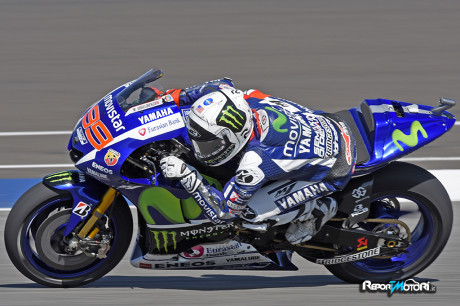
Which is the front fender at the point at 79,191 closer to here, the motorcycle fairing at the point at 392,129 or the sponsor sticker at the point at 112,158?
the sponsor sticker at the point at 112,158

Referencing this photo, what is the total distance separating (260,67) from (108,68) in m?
2.03

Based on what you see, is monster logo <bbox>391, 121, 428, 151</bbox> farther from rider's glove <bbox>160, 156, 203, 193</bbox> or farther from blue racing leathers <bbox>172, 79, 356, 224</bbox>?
rider's glove <bbox>160, 156, 203, 193</bbox>

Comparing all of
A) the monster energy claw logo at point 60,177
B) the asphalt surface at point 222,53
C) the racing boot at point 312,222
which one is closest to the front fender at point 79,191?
the monster energy claw logo at point 60,177

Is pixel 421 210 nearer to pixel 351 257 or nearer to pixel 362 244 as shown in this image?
pixel 362 244

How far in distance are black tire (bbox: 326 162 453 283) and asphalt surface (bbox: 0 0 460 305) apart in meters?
1.07

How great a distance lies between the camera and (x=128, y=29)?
45.0 ft

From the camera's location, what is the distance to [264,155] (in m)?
5.90

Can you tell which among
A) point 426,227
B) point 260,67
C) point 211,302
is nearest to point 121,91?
point 211,302

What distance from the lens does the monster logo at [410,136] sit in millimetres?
6316

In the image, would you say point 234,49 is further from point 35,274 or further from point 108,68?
point 35,274

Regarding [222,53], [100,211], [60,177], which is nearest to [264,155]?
[100,211]

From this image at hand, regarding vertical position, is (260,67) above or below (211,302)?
above

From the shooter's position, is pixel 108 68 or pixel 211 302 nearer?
pixel 211 302

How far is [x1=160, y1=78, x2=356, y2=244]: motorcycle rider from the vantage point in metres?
5.76
